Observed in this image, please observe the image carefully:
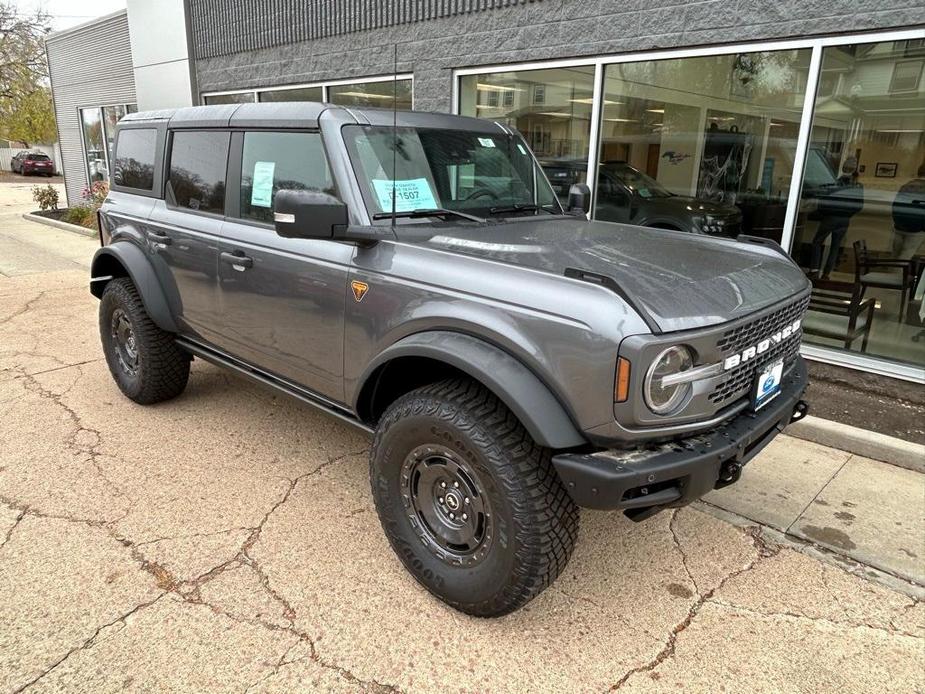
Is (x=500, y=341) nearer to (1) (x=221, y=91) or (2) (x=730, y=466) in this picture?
(2) (x=730, y=466)

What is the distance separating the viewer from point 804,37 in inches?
192

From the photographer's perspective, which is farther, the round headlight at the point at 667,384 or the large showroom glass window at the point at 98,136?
the large showroom glass window at the point at 98,136

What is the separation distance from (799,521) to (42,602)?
138 inches

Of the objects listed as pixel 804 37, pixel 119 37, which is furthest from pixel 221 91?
pixel 804 37

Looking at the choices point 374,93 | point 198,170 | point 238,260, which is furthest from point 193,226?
point 374,93

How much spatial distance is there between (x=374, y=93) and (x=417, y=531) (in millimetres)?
7196

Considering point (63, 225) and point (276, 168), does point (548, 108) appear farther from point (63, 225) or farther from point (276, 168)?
point (63, 225)


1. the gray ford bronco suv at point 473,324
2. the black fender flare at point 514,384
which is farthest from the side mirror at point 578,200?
the black fender flare at point 514,384

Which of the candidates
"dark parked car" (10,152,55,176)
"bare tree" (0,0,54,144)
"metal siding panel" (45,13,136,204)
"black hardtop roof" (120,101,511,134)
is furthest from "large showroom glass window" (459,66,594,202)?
"dark parked car" (10,152,55,176)

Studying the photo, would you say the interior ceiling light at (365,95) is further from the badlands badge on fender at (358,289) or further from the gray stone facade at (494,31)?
the badlands badge on fender at (358,289)

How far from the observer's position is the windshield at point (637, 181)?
6.48 m

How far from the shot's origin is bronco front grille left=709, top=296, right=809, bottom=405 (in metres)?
2.32

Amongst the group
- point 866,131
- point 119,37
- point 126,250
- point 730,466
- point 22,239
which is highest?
point 119,37

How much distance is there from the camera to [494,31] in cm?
679
